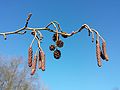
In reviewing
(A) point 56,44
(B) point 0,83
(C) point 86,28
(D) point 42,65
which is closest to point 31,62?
(D) point 42,65

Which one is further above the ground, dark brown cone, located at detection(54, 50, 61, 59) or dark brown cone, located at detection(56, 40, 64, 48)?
dark brown cone, located at detection(56, 40, 64, 48)

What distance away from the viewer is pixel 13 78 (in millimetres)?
27141

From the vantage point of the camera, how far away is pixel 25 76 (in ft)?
87.0

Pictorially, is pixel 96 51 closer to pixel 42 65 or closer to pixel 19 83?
pixel 42 65

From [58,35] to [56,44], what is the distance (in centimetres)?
6

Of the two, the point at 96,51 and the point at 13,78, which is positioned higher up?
the point at 13,78

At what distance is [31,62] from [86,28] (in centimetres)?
35

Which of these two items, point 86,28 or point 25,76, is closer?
point 86,28

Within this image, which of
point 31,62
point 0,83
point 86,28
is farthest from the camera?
point 0,83

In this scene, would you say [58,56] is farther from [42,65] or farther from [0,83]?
[0,83]

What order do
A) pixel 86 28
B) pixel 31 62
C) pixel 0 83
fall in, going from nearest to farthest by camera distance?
1. pixel 86 28
2. pixel 31 62
3. pixel 0 83

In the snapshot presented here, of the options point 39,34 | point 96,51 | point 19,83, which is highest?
point 19,83

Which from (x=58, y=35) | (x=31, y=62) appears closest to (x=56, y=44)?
(x=58, y=35)

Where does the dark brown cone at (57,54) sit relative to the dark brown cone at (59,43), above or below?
below
